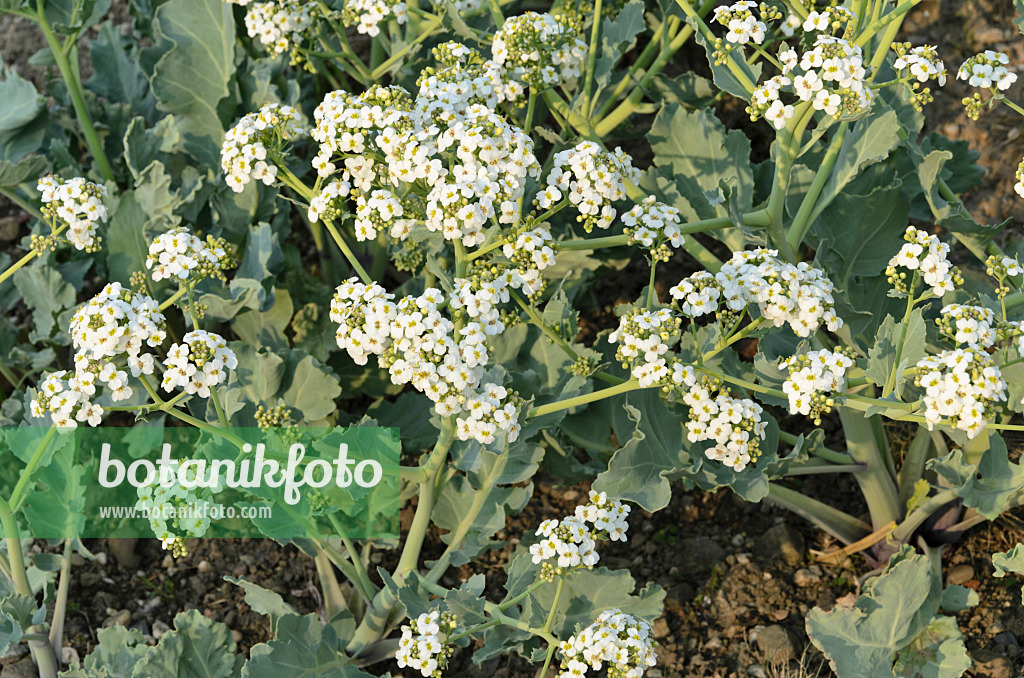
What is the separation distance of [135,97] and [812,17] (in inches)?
116

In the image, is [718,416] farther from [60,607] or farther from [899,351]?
[60,607]

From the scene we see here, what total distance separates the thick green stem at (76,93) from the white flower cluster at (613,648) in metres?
2.56

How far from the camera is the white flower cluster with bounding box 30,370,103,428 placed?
7.74 feet

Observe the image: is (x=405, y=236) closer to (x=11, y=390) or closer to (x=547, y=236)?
(x=547, y=236)

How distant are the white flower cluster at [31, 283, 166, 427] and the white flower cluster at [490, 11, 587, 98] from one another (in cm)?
127

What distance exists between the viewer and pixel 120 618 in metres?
3.43

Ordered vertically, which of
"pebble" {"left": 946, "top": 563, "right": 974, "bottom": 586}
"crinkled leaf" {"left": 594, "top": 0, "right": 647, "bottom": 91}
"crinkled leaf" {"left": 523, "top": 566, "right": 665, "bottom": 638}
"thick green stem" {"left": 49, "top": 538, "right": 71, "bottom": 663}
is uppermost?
"crinkled leaf" {"left": 594, "top": 0, "right": 647, "bottom": 91}

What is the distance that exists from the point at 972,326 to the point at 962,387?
0.62 feet

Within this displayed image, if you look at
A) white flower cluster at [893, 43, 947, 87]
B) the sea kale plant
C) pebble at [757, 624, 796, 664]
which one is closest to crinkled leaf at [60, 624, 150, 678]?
the sea kale plant

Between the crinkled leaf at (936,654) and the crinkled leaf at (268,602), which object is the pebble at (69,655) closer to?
the crinkled leaf at (268,602)

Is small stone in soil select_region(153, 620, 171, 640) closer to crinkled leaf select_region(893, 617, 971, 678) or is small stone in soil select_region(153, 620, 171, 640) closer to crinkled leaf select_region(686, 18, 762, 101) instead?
crinkled leaf select_region(893, 617, 971, 678)

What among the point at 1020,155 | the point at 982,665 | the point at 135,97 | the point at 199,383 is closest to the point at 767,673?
the point at 982,665

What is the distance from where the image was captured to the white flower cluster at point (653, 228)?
2.58m

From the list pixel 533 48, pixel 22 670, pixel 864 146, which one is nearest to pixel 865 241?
pixel 864 146
